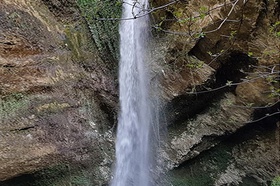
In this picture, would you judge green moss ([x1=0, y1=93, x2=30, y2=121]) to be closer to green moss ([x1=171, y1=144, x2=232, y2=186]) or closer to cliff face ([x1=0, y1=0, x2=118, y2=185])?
cliff face ([x1=0, y1=0, x2=118, y2=185])

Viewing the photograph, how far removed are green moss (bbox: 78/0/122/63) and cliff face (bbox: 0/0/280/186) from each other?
0.02 meters

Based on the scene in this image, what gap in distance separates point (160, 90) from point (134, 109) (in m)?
0.59

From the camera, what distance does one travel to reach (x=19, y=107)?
11.9ft

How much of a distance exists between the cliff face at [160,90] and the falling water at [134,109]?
220 mm

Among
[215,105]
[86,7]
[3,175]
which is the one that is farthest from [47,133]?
[215,105]

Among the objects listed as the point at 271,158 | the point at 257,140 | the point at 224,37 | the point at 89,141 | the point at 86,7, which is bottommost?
the point at 271,158

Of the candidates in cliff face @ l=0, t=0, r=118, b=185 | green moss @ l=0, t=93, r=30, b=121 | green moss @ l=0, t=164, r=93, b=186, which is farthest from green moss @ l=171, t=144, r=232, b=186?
green moss @ l=0, t=93, r=30, b=121

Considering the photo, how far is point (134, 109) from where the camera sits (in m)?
5.12

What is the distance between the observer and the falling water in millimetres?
4812

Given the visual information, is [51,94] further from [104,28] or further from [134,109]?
[104,28]

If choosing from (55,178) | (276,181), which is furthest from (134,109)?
(276,181)

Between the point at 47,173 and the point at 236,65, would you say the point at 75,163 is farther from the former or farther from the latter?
the point at 236,65

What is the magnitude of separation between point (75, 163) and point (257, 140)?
3360 millimetres

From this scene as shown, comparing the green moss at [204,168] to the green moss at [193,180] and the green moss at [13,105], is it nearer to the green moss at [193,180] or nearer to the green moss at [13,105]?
the green moss at [193,180]
